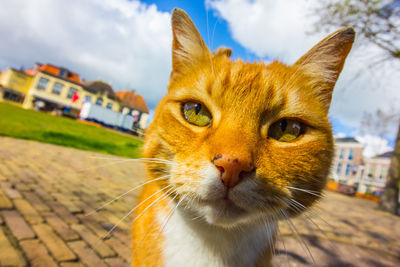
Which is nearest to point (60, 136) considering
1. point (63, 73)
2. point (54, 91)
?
point (54, 91)

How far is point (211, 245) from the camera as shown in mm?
1371

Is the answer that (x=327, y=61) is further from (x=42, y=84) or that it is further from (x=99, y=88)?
(x=42, y=84)

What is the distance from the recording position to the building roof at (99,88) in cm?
5097

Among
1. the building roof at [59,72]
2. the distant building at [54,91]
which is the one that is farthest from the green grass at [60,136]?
the building roof at [59,72]

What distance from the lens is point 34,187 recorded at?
11.0 ft

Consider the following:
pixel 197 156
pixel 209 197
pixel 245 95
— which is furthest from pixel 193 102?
pixel 209 197

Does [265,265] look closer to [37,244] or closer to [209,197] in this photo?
[209,197]

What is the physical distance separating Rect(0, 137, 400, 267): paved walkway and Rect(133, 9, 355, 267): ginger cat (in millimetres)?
278

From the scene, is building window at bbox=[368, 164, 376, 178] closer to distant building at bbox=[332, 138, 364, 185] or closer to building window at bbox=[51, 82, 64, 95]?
distant building at bbox=[332, 138, 364, 185]

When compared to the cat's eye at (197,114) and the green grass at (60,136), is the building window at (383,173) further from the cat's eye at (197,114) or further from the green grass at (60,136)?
the cat's eye at (197,114)

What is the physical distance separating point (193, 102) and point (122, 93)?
57116 millimetres

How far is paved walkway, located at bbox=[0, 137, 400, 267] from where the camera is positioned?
77.7 inches

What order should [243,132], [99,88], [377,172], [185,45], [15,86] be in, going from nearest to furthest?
[243,132]
[185,45]
[377,172]
[99,88]
[15,86]

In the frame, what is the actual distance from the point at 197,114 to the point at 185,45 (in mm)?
633
